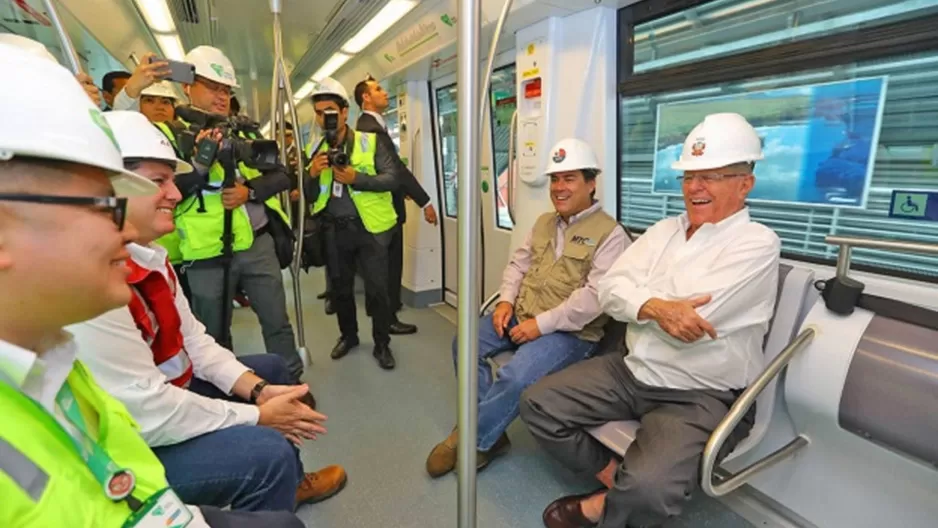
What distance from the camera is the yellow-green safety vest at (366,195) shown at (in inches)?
A: 112

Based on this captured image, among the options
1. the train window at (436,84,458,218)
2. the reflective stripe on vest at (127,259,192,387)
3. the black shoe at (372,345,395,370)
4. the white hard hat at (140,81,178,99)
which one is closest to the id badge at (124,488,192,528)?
the reflective stripe on vest at (127,259,192,387)

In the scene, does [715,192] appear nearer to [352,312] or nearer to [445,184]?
[352,312]

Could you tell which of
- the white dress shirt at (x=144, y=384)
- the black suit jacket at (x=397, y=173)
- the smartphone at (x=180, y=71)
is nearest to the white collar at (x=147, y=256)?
the white dress shirt at (x=144, y=384)

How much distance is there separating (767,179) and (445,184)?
8.92 ft

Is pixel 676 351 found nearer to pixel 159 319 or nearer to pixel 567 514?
pixel 567 514

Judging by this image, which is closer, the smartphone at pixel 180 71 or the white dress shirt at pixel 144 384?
the white dress shirt at pixel 144 384

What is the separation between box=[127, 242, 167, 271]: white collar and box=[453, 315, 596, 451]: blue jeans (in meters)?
1.00

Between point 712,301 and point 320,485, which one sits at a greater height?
point 712,301

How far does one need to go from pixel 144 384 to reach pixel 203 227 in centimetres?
111

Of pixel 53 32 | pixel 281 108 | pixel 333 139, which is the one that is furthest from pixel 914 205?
pixel 53 32

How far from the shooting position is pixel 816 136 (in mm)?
1708

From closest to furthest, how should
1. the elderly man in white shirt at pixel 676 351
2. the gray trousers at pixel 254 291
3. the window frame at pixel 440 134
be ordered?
the elderly man in white shirt at pixel 676 351 < the gray trousers at pixel 254 291 < the window frame at pixel 440 134

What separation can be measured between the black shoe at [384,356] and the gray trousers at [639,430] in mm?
1374

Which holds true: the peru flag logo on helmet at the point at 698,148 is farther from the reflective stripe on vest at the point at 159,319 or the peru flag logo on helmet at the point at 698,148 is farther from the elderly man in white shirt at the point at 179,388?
the reflective stripe on vest at the point at 159,319
